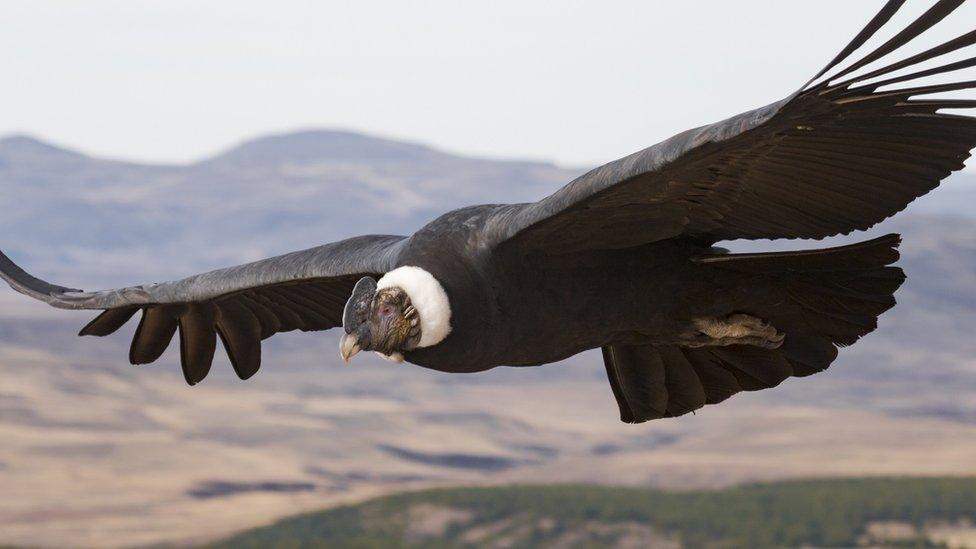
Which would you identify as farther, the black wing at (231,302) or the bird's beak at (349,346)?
the black wing at (231,302)

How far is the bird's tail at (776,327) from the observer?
723 cm

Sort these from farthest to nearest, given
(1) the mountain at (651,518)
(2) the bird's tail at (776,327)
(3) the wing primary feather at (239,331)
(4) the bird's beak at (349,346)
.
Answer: (1) the mountain at (651,518) → (3) the wing primary feather at (239,331) → (2) the bird's tail at (776,327) → (4) the bird's beak at (349,346)

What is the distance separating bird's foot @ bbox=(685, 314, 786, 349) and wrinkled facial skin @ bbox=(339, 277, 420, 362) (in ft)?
5.23

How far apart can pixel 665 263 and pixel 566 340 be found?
635 mm

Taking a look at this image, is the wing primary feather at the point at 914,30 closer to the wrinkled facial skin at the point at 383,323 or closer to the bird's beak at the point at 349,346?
the wrinkled facial skin at the point at 383,323

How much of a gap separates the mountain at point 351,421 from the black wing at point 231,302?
114ft

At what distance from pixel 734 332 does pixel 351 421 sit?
237ft

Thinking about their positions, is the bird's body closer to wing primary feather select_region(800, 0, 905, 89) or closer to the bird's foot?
the bird's foot

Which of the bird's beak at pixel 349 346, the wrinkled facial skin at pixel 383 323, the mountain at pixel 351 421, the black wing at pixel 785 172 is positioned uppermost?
the black wing at pixel 785 172

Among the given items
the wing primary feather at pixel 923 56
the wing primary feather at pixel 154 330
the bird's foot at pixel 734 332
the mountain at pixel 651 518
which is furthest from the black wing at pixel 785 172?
the mountain at pixel 651 518

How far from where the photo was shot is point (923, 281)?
370 ft

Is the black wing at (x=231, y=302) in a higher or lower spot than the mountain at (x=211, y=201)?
lower

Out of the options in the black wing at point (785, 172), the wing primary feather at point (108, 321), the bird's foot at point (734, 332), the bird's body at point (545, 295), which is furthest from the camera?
the wing primary feather at point (108, 321)

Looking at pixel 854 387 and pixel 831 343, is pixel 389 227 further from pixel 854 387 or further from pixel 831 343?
pixel 831 343
